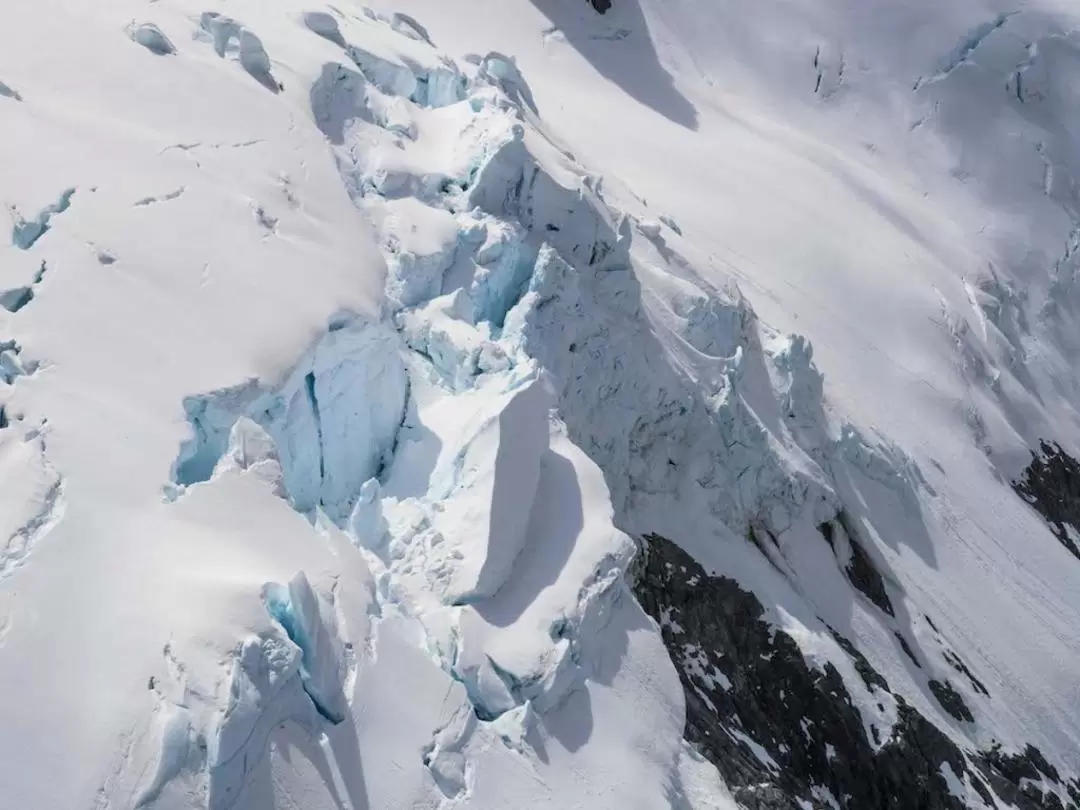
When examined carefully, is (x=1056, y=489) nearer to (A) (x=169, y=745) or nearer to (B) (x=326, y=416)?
(B) (x=326, y=416)

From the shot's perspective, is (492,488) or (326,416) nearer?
(492,488)

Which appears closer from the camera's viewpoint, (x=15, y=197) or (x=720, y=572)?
(x=15, y=197)

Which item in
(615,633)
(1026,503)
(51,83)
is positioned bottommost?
(1026,503)

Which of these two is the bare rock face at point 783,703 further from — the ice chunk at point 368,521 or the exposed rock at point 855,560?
the ice chunk at point 368,521

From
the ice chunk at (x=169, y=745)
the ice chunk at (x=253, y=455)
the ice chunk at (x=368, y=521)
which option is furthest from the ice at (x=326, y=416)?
the ice chunk at (x=169, y=745)

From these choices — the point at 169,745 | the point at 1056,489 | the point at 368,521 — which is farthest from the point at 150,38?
the point at 1056,489

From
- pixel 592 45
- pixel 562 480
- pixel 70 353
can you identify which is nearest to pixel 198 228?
pixel 70 353

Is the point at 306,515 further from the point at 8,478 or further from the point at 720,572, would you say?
the point at 720,572

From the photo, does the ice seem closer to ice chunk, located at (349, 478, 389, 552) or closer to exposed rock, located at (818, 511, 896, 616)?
ice chunk, located at (349, 478, 389, 552)
